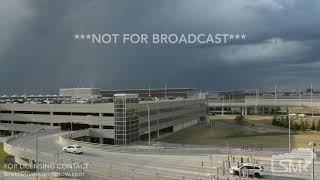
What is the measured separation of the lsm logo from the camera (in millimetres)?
49541

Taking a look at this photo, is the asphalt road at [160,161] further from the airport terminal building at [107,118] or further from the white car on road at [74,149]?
the airport terminal building at [107,118]

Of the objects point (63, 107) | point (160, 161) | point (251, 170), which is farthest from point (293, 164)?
point (63, 107)

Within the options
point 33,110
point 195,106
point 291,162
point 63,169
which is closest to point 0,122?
point 33,110

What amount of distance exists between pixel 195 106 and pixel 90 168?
11400 centimetres

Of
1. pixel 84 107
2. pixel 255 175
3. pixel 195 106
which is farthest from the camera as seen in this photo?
pixel 195 106

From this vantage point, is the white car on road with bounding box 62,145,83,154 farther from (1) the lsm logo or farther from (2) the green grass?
(2) the green grass

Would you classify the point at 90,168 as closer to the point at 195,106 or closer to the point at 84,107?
the point at 84,107

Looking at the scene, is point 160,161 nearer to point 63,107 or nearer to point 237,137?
point 63,107

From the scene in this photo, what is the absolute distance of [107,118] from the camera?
322 feet

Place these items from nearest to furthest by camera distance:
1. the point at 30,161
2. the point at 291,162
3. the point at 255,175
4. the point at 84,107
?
1. the point at 255,175
2. the point at 291,162
3. the point at 30,161
4. the point at 84,107

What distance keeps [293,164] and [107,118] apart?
52.1 metres

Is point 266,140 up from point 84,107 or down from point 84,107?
down

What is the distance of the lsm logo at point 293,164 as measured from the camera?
49541mm

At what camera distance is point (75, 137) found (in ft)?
301
